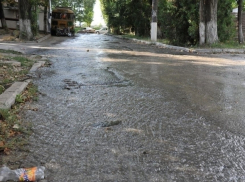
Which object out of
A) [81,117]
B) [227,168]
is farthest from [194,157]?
[81,117]

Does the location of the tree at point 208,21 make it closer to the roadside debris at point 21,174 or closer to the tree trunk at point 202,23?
the tree trunk at point 202,23

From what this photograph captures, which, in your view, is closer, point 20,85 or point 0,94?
point 0,94

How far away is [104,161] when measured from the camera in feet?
9.34

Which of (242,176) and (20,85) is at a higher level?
(20,85)

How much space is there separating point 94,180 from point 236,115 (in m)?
2.64

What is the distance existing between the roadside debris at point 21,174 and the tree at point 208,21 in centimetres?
1493

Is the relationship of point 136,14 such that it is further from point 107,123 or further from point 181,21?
point 107,123

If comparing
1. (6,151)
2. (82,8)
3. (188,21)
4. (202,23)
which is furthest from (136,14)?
(82,8)

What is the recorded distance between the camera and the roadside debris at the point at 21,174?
8.07ft

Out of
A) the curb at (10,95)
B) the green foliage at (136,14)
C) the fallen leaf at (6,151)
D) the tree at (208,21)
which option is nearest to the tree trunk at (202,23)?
the tree at (208,21)

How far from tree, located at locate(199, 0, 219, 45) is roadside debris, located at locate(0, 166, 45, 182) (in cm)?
1493

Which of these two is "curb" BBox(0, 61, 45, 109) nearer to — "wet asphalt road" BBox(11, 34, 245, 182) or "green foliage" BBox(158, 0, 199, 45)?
"wet asphalt road" BBox(11, 34, 245, 182)

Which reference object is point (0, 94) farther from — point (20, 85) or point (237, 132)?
point (237, 132)

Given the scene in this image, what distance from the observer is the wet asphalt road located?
2.68m
